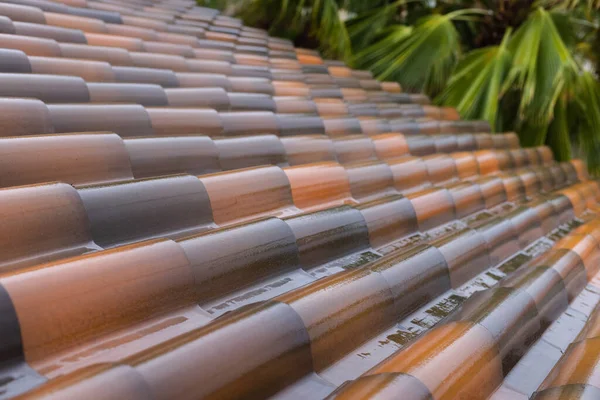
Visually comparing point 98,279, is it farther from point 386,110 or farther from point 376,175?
point 386,110

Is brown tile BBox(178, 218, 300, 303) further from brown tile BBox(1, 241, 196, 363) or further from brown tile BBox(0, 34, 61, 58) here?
brown tile BBox(0, 34, 61, 58)

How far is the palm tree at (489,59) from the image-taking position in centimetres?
476

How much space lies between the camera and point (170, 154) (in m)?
1.60

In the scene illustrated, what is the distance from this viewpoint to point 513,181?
10.0ft

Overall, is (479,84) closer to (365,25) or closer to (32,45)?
(365,25)

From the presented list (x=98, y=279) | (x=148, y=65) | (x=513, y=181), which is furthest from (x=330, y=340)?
(x=513, y=181)

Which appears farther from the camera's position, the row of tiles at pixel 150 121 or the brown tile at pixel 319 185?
the brown tile at pixel 319 185

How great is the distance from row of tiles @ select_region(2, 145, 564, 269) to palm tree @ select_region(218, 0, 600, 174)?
267 cm

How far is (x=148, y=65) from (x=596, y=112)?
4724 mm

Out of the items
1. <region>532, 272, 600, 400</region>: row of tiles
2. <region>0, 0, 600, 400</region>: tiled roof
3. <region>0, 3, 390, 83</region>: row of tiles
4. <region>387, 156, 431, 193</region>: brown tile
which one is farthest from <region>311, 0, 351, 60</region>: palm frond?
<region>532, 272, 600, 400</region>: row of tiles

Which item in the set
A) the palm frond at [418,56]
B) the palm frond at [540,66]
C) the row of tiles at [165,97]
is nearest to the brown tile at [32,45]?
the row of tiles at [165,97]

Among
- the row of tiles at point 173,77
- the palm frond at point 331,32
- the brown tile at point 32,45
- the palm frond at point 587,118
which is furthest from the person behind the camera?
the palm frond at point 587,118

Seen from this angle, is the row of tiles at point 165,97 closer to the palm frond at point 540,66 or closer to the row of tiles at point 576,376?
the row of tiles at point 576,376

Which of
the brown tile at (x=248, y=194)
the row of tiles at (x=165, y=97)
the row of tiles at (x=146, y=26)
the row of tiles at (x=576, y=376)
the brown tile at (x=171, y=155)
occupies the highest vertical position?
the row of tiles at (x=146, y=26)
